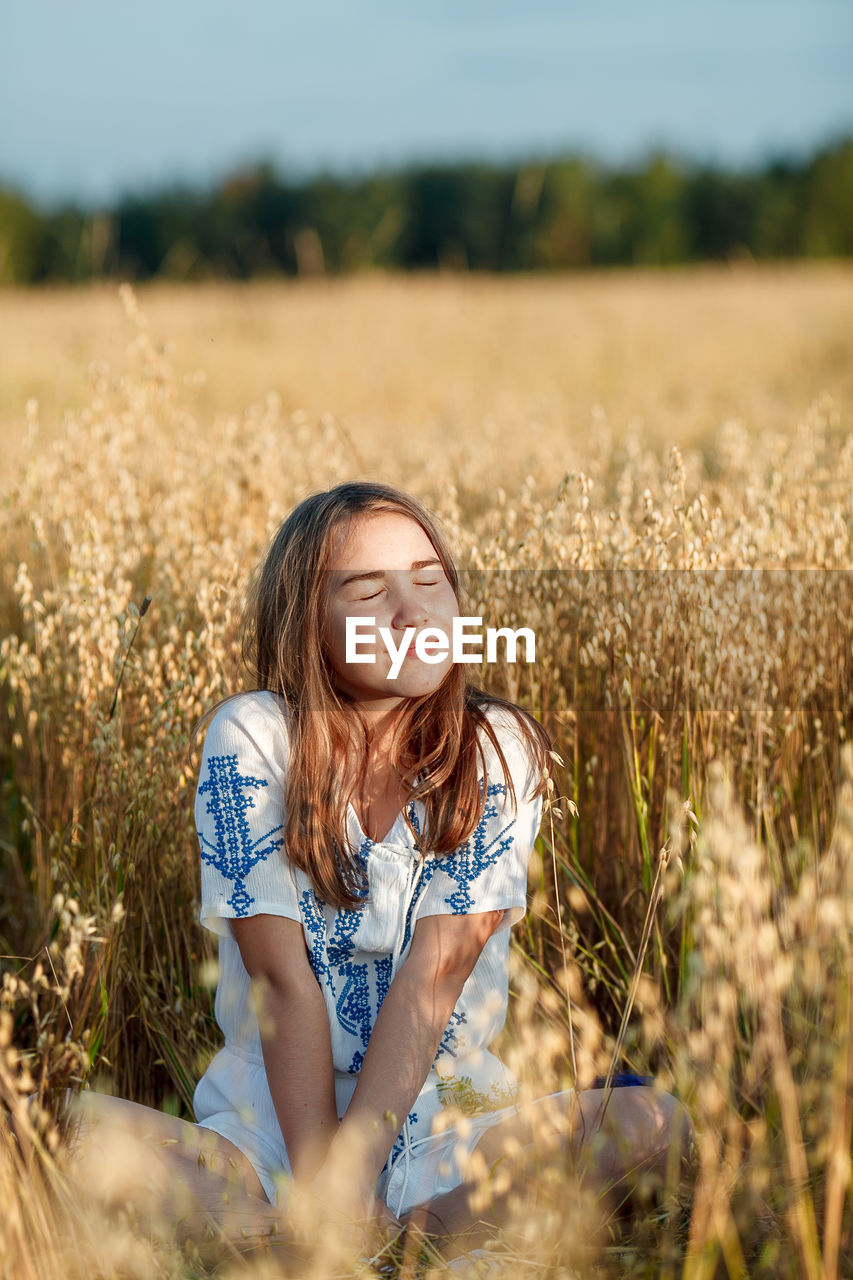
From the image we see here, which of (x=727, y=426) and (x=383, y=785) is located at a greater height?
(x=727, y=426)

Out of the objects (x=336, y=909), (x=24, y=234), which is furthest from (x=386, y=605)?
(x=24, y=234)

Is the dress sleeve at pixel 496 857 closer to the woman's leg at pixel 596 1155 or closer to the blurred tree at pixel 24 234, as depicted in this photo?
the woman's leg at pixel 596 1155

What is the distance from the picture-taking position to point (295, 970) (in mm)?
1631

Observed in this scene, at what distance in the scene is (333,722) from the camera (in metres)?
1.78

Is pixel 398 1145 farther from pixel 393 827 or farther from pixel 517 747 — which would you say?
pixel 517 747

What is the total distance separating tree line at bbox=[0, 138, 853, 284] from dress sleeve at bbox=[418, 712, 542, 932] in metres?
23.3

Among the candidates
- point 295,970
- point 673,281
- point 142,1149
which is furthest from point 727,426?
point 673,281

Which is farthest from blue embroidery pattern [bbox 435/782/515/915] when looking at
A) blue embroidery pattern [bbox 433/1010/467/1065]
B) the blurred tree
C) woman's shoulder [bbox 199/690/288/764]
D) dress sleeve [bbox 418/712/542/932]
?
the blurred tree

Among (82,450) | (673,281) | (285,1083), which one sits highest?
(673,281)

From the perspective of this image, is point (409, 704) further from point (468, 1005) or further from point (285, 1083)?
point (285, 1083)

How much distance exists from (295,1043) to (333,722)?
1.52 feet

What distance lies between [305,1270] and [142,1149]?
11.7 inches

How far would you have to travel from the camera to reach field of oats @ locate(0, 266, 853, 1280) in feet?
3.68

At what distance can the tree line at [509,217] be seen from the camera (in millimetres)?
26453
